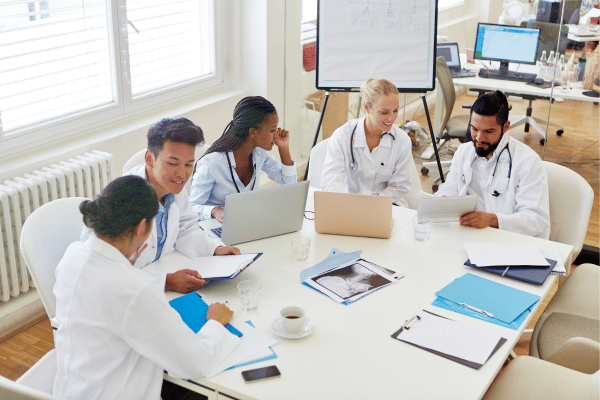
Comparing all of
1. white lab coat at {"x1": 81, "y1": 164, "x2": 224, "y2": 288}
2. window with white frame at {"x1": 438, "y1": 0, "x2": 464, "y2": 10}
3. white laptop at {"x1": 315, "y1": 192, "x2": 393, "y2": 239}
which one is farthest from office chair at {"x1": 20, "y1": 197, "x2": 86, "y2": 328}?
window with white frame at {"x1": 438, "y1": 0, "x2": 464, "y2": 10}

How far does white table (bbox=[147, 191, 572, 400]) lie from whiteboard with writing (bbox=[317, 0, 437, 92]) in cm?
146

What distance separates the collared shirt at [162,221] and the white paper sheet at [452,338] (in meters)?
0.96

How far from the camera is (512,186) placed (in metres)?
2.71

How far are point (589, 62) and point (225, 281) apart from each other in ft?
11.9

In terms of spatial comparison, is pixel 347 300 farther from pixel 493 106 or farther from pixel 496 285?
pixel 493 106

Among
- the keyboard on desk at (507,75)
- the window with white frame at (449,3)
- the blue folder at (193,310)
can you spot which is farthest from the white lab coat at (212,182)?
the keyboard on desk at (507,75)

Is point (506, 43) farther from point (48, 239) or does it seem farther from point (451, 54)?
point (48, 239)

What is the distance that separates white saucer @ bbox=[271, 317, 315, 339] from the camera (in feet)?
5.61

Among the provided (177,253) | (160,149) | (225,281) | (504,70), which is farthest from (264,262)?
(504,70)

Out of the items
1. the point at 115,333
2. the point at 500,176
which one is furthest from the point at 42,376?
the point at 500,176

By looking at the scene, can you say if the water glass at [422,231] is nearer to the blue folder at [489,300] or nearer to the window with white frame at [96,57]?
the blue folder at [489,300]

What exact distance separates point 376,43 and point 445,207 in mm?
1607

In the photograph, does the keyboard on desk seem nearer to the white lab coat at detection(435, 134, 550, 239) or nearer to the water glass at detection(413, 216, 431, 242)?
the white lab coat at detection(435, 134, 550, 239)

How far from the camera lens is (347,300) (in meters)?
1.93
